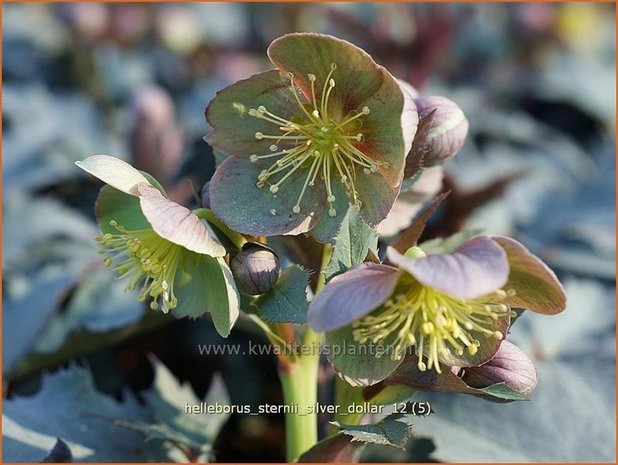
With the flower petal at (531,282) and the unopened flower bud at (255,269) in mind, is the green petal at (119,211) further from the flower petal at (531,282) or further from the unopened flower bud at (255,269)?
the flower petal at (531,282)

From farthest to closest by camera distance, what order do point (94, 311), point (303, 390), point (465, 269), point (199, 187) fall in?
point (199, 187)
point (94, 311)
point (303, 390)
point (465, 269)

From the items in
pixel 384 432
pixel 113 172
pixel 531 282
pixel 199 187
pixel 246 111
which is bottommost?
pixel 384 432

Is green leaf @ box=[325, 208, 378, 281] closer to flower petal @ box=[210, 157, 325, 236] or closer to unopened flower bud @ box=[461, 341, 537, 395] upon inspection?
flower petal @ box=[210, 157, 325, 236]

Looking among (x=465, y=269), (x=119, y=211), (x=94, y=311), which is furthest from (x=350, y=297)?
(x=94, y=311)

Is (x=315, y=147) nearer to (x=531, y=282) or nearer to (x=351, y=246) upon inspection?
(x=351, y=246)

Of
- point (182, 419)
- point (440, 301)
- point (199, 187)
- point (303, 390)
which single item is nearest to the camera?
point (440, 301)

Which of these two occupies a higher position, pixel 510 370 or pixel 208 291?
pixel 208 291

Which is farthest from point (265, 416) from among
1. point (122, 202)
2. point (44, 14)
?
point (44, 14)
